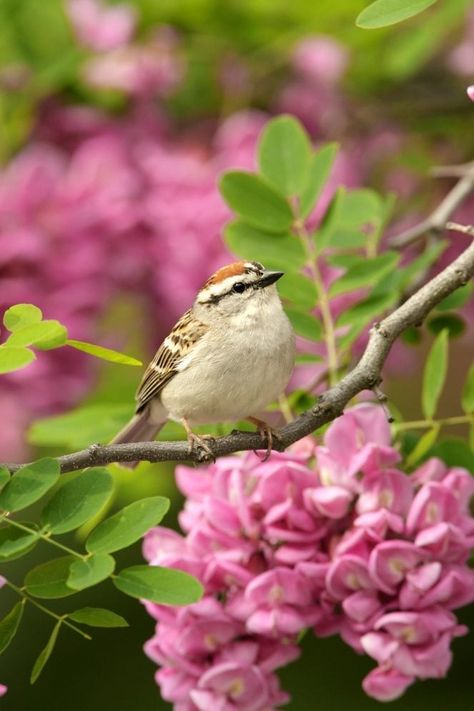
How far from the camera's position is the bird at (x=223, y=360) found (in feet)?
5.32

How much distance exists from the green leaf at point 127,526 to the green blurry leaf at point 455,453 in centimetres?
44

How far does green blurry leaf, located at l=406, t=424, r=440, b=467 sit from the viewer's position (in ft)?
5.17

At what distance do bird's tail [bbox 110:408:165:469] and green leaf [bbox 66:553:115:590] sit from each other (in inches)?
18.1

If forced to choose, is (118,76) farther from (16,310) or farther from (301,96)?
(16,310)

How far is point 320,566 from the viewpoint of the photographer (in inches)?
57.1

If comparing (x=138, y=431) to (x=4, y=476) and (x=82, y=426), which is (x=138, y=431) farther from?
(x=4, y=476)

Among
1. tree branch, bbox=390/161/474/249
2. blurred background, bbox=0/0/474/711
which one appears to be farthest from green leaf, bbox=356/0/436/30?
blurred background, bbox=0/0/474/711

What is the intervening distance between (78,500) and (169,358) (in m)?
0.49

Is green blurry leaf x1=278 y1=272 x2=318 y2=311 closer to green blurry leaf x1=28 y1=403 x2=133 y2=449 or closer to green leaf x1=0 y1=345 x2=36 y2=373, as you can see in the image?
green blurry leaf x1=28 y1=403 x2=133 y2=449

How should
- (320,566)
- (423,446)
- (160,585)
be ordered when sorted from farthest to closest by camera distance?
(423,446), (320,566), (160,585)

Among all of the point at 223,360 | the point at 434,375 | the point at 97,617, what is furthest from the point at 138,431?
the point at 97,617

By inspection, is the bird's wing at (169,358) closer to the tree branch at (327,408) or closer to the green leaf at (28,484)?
the tree branch at (327,408)

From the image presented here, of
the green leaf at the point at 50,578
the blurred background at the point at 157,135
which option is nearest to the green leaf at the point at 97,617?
the green leaf at the point at 50,578

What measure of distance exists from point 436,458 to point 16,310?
0.58m
